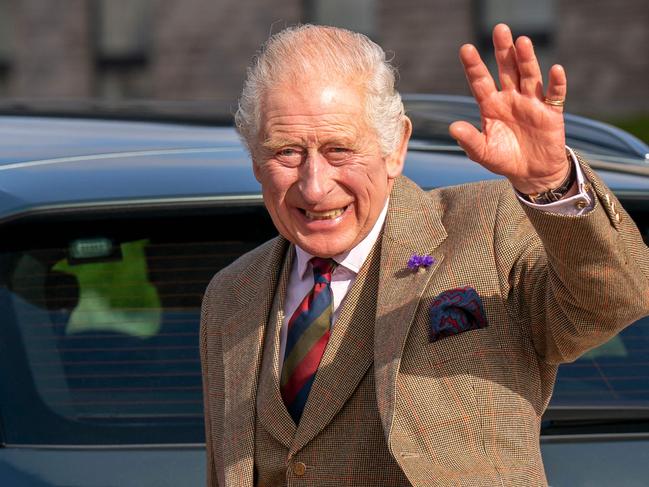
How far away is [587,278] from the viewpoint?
2195mm

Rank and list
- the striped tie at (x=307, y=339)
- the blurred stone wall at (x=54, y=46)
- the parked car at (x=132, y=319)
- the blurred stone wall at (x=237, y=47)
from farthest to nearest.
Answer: the blurred stone wall at (x=54, y=46)
the blurred stone wall at (x=237, y=47)
the parked car at (x=132, y=319)
the striped tie at (x=307, y=339)

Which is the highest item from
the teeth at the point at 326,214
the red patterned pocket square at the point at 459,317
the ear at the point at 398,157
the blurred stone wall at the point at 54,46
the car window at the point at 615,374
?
the ear at the point at 398,157

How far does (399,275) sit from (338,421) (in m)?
0.29

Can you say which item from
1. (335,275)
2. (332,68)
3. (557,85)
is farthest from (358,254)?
(557,85)

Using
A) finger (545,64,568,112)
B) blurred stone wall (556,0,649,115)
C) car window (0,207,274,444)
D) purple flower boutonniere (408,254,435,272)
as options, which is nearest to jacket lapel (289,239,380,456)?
purple flower boutonniere (408,254,435,272)

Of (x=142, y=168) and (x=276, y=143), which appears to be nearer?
(x=276, y=143)

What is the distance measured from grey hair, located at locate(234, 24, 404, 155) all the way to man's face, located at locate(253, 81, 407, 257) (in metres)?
0.02

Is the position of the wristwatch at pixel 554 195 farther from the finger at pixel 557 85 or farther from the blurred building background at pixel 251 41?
the blurred building background at pixel 251 41

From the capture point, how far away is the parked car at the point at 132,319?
9.31ft

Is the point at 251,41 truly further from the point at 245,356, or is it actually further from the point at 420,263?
the point at 420,263

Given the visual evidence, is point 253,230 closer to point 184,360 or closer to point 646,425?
point 184,360

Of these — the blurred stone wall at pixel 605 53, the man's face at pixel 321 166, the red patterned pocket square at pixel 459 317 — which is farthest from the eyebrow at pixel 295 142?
the blurred stone wall at pixel 605 53

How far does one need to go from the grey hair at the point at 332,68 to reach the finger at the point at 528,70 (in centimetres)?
38

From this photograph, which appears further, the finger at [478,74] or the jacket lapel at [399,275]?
the jacket lapel at [399,275]
